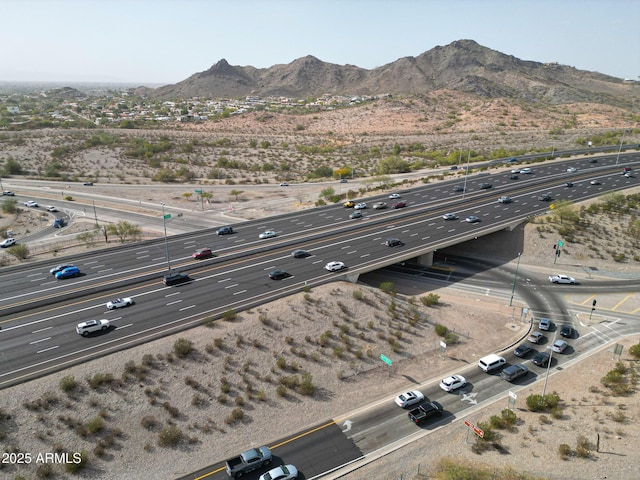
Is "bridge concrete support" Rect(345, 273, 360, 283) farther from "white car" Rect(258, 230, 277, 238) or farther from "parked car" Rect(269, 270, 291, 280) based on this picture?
"white car" Rect(258, 230, 277, 238)

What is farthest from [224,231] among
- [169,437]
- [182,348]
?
[169,437]

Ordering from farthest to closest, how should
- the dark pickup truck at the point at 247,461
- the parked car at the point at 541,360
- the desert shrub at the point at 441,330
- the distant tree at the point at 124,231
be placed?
1. the distant tree at the point at 124,231
2. the desert shrub at the point at 441,330
3. the parked car at the point at 541,360
4. the dark pickup truck at the point at 247,461

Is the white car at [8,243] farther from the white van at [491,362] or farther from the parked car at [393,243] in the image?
the white van at [491,362]

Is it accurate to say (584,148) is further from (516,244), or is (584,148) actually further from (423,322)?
(423,322)

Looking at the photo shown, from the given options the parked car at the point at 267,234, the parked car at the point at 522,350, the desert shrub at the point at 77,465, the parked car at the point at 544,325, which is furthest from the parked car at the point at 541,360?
the desert shrub at the point at 77,465

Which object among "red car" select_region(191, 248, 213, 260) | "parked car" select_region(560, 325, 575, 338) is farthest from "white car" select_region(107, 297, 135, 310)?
"parked car" select_region(560, 325, 575, 338)

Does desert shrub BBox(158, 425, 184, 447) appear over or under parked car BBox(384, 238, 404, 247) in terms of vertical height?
under
